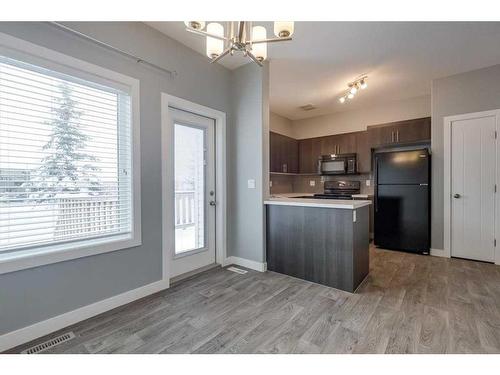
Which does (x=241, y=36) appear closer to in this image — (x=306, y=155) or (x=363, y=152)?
(x=363, y=152)

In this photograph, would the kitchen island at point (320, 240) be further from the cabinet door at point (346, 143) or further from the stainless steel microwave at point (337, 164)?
the cabinet door at point (346, 143)

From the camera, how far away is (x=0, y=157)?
1.64 metres

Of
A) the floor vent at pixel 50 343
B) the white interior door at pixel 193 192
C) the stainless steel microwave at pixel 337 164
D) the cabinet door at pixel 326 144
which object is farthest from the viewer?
the cabinet door at pixel 326 144

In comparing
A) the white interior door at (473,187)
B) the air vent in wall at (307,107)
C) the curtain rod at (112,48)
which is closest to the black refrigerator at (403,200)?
the white interior door at (473,187)

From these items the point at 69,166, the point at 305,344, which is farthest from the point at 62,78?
the point at 305,344

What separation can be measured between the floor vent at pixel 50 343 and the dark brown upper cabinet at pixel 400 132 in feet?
16.9

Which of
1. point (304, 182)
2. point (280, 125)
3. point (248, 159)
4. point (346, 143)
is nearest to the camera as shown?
point (248, 159)

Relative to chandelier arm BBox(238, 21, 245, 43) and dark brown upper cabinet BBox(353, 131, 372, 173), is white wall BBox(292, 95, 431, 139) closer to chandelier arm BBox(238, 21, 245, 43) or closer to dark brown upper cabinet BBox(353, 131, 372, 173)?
dark brown upper cabinet BBox(353, 131, 372, 173)

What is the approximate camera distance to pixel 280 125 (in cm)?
563

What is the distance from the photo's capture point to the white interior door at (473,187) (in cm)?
327

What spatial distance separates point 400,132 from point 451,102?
843 millimetres

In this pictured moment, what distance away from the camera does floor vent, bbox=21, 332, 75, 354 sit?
1.60 metres

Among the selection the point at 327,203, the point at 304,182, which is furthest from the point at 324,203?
the point at 304,182
